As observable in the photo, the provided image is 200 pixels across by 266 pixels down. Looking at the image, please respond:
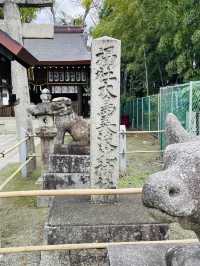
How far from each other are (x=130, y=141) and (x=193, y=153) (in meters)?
14.6

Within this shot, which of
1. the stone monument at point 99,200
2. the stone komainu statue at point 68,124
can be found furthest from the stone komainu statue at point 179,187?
the stone komainu statue at point 68,124

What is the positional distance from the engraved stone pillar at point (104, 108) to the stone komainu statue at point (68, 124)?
6.59ft

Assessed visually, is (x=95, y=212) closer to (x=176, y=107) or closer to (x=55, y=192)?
(x=55, y=192)

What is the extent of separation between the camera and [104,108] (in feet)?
16.8

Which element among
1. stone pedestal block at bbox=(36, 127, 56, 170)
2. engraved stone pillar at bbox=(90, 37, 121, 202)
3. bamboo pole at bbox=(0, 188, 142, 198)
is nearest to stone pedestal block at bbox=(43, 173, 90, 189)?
engraved stone pillar at bbox=(90, 37, 121, 202)

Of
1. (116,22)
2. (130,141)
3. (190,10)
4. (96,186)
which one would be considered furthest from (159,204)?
(116,22)

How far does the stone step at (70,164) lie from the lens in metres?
6.71

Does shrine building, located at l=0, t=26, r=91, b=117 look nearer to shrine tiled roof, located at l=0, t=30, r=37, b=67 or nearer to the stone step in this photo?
the stone step

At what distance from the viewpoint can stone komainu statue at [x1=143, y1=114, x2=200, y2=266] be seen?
1823mm

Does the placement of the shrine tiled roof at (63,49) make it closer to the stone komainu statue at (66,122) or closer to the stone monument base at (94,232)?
the stone komainu statue at (66,122)

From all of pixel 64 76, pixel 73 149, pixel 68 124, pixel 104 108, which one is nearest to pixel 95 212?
pixel 104 108

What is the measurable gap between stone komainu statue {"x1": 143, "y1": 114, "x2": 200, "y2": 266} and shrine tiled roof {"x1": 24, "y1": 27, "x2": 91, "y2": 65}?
2359cm

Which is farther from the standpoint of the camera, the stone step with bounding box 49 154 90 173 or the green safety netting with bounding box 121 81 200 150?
the green safety netting with bounding box 121 81 200 150

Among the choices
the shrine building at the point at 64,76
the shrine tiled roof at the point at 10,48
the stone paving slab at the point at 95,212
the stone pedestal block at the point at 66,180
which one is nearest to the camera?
the stone paving slab at the point at 95,212
